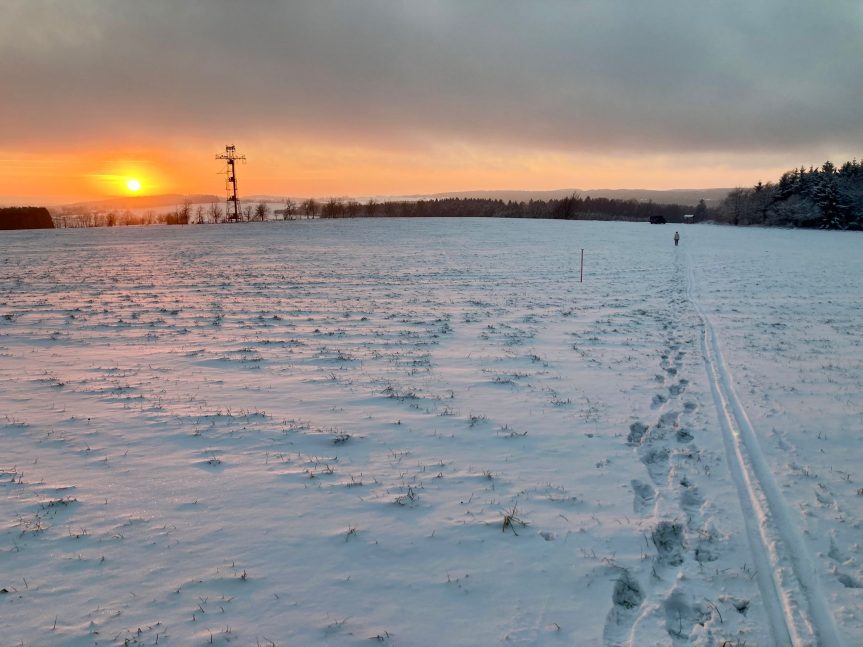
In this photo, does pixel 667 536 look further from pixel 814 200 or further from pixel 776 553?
pixel 814 200

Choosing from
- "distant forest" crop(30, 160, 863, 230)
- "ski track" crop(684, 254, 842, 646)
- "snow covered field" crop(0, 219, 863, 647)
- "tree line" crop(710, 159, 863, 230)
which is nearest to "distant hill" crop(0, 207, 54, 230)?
"distant forest" crop(30, 160, 863, 230)

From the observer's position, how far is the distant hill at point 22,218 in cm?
9144

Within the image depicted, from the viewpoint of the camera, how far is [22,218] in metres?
93.3

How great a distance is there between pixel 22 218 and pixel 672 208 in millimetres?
155652

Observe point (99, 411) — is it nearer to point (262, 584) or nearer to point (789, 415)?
point (262, 584)

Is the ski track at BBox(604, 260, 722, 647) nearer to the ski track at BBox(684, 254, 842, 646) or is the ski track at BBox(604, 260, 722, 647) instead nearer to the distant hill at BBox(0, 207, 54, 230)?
the ski track at BBox(684, 254, 842, 646)

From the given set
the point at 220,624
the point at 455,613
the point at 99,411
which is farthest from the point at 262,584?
the point at 99,411

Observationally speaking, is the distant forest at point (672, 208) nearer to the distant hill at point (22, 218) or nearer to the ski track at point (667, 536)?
the distant hill at point (22, 218)

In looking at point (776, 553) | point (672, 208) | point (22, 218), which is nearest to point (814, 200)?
point (672, 208)

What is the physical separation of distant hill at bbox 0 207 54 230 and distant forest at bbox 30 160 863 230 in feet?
37.9

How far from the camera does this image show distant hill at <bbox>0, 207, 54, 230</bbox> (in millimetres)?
91438

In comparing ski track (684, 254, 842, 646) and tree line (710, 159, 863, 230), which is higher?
tree line (710, 159, 863, 230)

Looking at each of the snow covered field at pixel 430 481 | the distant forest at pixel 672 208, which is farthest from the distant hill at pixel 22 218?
the snow covered field at pixel 430 481

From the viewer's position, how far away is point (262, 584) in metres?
4.09
